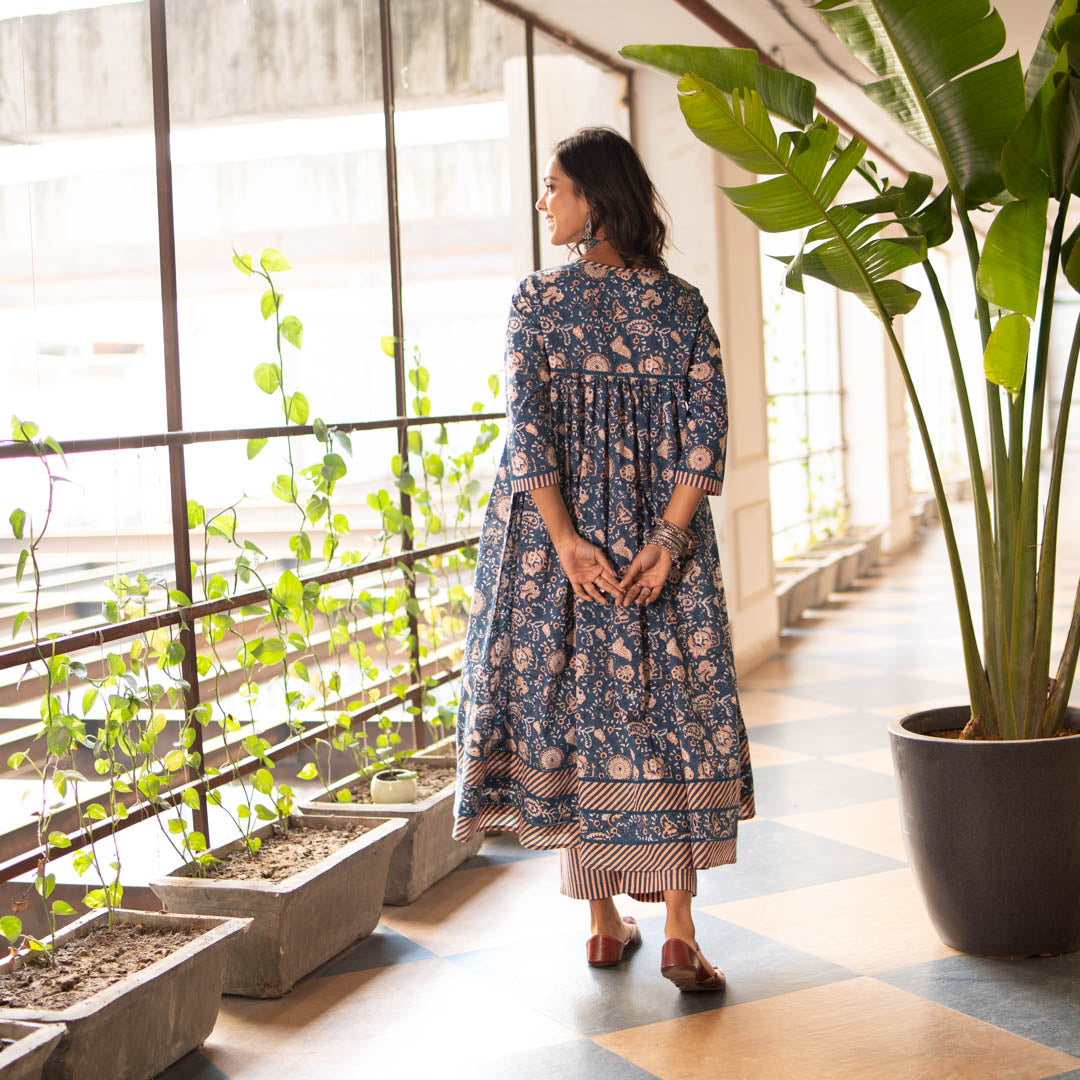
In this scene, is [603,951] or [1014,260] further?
[603,951]

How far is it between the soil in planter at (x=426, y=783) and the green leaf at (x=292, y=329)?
1064 mm

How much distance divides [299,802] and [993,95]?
6.57ft

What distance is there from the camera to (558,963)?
2.52m

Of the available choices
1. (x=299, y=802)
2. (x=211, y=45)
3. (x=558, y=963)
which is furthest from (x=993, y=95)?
(x=299, y=802)

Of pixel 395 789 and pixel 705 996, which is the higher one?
pixel 395 789

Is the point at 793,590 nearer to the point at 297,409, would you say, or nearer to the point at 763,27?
the point at 763,27

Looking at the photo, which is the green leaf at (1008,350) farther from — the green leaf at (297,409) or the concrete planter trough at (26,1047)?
the concrete planter trough at (26,1047)

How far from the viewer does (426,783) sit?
3225 mm

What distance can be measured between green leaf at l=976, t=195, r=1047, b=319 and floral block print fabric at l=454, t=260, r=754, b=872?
1.58 ft

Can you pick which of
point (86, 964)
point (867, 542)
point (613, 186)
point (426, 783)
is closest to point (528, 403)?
point (613, 186)

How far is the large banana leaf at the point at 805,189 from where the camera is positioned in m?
2.26

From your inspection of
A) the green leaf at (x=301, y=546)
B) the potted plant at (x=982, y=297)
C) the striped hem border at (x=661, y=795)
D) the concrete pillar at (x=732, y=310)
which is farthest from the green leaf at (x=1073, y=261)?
the concrete pillar at (x=732, y=310)

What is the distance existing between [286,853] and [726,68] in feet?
5.75

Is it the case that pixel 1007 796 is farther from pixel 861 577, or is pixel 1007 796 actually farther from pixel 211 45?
pixel 861 577
